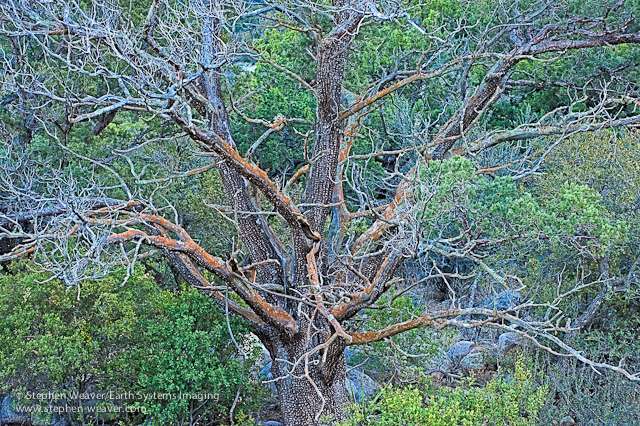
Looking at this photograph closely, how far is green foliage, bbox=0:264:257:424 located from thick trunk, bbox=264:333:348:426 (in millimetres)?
627

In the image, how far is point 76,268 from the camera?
538 centimetres

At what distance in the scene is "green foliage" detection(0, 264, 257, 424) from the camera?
718 cm

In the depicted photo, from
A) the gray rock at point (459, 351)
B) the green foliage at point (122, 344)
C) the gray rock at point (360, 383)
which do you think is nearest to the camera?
the green foliage at point (122, 344)

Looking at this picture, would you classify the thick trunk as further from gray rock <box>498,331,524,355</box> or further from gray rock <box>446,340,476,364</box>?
gray rock <box>446,340,476,364</box>

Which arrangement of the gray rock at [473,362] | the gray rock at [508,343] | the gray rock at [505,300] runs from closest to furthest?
the gray rock at [508,343]
the gray rock at [473,362]
the gray rock at [505,300]

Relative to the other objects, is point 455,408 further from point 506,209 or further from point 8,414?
point 8,414

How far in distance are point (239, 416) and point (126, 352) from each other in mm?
1505

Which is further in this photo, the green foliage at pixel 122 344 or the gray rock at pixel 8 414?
the gray rock at pixel 8 414

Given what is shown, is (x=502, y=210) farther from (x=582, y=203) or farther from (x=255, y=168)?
(x=255, y=168)

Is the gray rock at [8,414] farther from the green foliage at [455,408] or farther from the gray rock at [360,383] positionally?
the green foliage at [455,408]

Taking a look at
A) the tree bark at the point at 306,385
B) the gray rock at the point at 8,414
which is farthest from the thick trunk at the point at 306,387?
the gray rock at the point at 8,414

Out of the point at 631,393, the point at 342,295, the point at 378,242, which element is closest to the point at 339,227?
the point at 378,242

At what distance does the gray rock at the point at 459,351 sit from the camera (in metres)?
9.97

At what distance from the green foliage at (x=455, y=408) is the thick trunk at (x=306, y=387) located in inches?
42.2
